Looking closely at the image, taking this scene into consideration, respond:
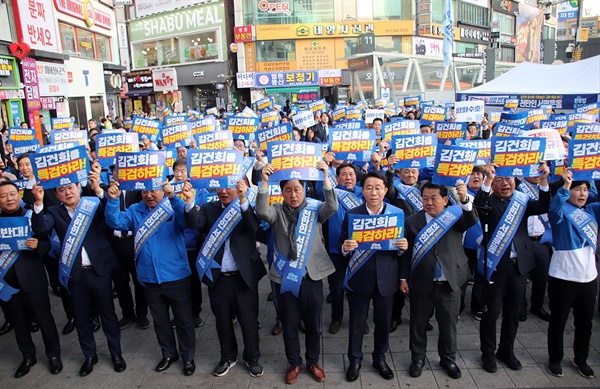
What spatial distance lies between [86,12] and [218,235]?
974 inches

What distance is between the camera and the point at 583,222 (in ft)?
14.1

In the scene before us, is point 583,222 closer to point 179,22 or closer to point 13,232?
point 13,232

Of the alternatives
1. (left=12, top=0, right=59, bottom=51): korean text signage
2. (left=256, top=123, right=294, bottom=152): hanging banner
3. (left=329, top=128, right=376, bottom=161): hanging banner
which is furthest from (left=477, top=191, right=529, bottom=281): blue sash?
(left=12, top=0, right=59, bottom=51): korean text signage

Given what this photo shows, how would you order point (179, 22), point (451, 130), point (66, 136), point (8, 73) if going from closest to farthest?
point (66, 136) → point (451, 130) → point (8, 73) → point (179, 22)

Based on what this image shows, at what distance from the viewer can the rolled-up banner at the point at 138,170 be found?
14.7ft

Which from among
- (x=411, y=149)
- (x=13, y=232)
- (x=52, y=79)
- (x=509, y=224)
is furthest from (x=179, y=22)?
(x=509, y=224)

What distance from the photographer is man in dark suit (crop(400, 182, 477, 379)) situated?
4254 mm

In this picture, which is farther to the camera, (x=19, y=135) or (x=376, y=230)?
(x=19, y=135)

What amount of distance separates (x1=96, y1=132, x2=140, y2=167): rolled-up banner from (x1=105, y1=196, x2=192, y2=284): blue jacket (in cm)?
246

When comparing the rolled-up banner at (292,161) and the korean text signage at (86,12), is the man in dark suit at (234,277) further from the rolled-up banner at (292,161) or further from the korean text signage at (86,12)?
the korean text signage at (86,12)

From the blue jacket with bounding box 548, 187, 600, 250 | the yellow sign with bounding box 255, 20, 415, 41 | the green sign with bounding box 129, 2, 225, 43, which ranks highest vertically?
the green sign with bounding box 129, 2, 225, 43

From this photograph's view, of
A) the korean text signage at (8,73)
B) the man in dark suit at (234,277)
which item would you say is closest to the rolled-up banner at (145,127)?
the man in dark suit at (234,277)

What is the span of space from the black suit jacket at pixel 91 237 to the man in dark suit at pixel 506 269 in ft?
12.7

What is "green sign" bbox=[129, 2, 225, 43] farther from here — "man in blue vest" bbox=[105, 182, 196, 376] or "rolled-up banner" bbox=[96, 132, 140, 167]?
"man in blue vest" bbox=[105, 182, 196, 376]
